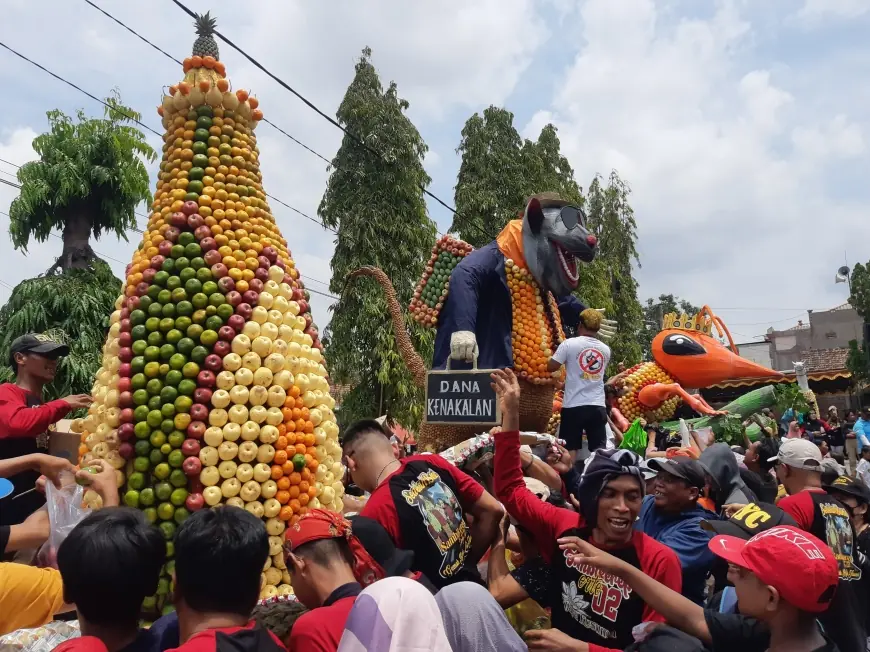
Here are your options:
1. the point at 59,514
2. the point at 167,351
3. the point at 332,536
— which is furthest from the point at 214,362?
the point at 332,536

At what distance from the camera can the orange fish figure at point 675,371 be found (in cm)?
1076

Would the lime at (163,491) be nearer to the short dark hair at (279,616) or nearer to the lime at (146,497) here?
the lime at (146,497)

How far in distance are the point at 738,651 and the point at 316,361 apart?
2.13 m

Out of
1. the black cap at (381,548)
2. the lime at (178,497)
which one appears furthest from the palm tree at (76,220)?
the black cap at (381,548)

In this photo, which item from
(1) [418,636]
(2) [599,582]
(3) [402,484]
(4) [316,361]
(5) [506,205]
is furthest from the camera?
(5) [506,205]

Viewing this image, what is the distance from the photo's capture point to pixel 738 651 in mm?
2248

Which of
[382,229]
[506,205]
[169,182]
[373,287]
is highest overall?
[506,205]

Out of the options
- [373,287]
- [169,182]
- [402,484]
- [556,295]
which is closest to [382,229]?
[373,287]

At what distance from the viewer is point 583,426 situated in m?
5.49

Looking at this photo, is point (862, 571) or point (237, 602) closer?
point (237, 602)

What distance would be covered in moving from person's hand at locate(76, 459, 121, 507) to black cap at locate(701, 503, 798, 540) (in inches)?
89.9

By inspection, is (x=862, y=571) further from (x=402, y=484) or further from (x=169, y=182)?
(x=169, y=182)

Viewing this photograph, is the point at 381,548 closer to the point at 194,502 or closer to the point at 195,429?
the point at 194,502

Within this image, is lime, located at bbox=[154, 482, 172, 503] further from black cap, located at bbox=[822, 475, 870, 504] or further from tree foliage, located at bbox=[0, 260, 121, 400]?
tree foliage, located at bbox=[0, 260, 121, 400]
